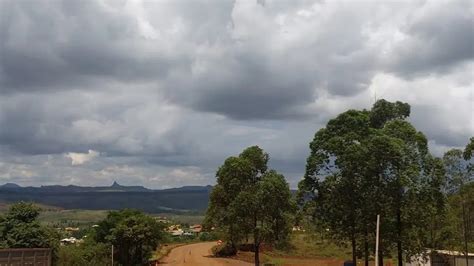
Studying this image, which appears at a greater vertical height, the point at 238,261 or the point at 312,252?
the point at 312,252

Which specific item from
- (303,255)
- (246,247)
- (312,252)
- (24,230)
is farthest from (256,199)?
(246,247)

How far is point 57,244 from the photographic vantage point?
49875mm

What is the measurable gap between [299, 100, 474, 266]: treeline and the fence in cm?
1717

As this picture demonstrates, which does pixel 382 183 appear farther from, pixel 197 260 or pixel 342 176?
pixel 197 260

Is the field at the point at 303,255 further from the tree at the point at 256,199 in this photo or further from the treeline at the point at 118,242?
the tree at the point at 256,199

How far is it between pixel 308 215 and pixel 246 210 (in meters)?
8.04

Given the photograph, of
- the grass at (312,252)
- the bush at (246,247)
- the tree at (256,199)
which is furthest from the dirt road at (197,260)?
the tree at (256,199)

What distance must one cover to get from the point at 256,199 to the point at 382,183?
12.7 m

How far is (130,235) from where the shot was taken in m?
63.5

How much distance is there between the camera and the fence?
3013 cm

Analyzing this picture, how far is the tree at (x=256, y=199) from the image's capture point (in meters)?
47.6

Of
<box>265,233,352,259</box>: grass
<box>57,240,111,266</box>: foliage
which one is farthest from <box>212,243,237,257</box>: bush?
<box>57,240,111,266</box>: foliage

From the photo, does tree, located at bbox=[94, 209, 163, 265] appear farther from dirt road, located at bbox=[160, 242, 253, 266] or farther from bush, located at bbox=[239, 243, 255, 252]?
bush, located at bbox=[239, 243, 255, 252]

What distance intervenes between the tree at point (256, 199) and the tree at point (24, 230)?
1481cm
